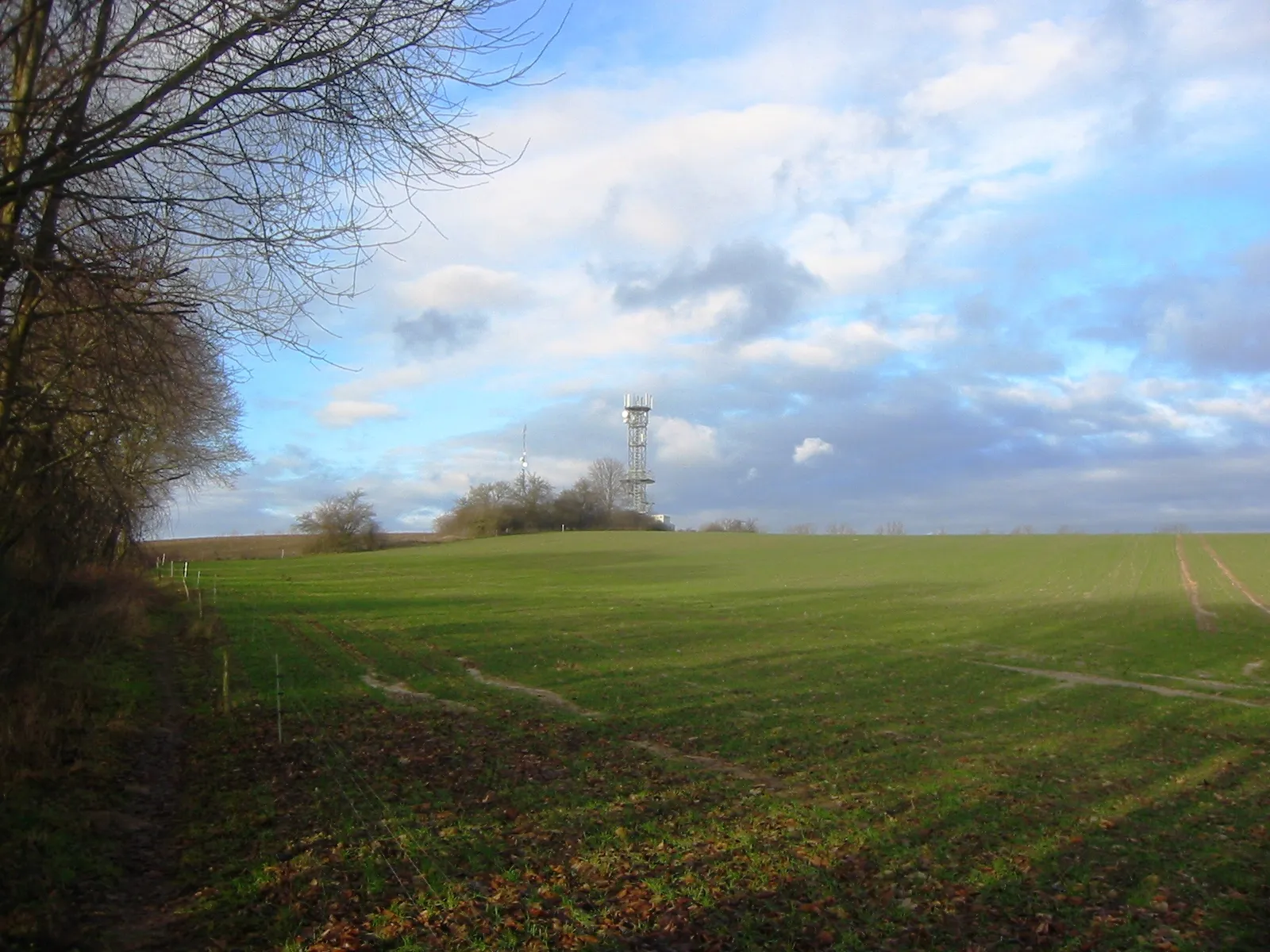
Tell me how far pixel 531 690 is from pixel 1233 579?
169ft

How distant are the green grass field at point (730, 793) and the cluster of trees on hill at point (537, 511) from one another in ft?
256

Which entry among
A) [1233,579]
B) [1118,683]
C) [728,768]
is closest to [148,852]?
[728,768]

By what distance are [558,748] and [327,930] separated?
251 inches

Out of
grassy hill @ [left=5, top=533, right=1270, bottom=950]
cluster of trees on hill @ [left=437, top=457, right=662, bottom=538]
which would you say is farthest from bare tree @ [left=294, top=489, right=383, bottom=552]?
grassy hill @ [left=5, top=533, right=1270, bottom=950]

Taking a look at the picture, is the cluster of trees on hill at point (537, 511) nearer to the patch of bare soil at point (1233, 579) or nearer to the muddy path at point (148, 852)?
the patch of bare soil at point (1233, 579)

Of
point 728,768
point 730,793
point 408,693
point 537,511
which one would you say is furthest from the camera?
point 537,511

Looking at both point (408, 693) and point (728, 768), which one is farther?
point (408, 693)

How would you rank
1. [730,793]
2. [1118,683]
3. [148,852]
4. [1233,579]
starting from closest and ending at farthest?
[148,852] < [730,793] < [1118,683] < [1233,579]

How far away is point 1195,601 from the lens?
4353 cm

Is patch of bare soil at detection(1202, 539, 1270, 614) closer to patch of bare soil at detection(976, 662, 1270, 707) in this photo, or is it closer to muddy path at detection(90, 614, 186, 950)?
patch of bare soil at detection(976, 662, 1270, 707)

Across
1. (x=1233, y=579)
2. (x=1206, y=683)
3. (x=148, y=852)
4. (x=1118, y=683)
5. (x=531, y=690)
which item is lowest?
(x=1206, y=683)

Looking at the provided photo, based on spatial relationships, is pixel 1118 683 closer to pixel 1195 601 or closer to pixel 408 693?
pixel 408 693

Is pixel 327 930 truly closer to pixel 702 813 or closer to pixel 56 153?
pixel 702 813

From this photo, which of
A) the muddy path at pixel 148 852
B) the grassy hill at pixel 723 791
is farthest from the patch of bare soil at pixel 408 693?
the muddy path at pixel 148 852
